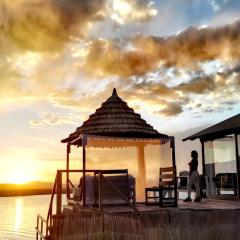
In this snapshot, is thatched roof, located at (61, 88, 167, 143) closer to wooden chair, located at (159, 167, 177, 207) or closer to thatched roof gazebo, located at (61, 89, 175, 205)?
thatched roof gazebo, located at (61, 89, 175, 205)

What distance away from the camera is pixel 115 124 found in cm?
1775

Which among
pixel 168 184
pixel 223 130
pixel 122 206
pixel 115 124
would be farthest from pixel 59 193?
pixel 223 130

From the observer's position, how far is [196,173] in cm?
1755

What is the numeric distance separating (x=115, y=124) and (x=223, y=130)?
4.66 m

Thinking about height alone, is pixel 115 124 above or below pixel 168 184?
above

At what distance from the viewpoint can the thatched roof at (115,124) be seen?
1742 centimetres

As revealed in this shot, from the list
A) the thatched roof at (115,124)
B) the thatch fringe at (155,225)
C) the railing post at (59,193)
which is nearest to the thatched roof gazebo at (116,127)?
the thatched roof at (115,124)

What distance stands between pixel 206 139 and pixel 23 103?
13623 mm

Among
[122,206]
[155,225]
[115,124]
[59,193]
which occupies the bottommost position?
[155,225]

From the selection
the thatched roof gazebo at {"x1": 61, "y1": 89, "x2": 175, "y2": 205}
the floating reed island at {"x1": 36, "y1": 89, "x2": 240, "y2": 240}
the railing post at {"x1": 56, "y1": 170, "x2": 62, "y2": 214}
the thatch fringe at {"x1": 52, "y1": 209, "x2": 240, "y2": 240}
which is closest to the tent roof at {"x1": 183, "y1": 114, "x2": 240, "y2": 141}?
the floating reed island at {"x1": 36, "y1": 89, "x2": 240, "y2": 240}

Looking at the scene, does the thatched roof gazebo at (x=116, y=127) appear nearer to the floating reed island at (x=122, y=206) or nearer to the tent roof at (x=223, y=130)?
the floating reed island at (x=122, y=206)

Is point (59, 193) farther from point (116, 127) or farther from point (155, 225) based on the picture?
point (116, 127)

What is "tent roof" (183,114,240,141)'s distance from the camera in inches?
742

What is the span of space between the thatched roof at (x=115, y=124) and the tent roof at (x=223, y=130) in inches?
120
